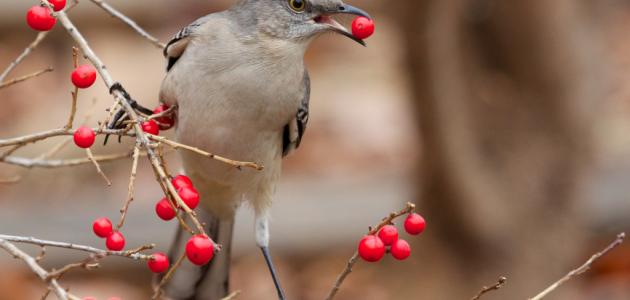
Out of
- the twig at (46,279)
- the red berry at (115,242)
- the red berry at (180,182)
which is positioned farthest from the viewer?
the red berry at (180,182)

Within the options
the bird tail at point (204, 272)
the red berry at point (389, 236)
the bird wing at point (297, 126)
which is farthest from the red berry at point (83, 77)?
the bird tail at point (204, 272)

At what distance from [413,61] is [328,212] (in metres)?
2.45

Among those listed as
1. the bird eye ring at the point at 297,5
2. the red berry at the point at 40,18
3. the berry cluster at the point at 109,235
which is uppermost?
the bird eye ring at the point at 297,5

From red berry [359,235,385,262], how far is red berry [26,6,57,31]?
1.17m

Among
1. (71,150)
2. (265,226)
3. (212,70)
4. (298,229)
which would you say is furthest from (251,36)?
(71,150)

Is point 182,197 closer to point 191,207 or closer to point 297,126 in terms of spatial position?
point 191,207

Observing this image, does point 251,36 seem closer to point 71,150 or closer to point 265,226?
point 265,226

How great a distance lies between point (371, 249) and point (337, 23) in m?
1.09

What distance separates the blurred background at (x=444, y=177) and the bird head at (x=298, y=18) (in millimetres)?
1162

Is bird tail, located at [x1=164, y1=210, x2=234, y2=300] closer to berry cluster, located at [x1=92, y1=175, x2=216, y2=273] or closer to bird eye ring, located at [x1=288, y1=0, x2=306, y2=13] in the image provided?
bird eye ring, located at [x1=288, y1=0, x2=306, y2=13]

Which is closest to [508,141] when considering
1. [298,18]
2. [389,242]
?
[298,18]

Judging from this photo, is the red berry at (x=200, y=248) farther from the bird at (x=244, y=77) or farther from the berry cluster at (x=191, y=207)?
the bird at (x=244, y=77)

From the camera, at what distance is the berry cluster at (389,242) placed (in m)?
3.12

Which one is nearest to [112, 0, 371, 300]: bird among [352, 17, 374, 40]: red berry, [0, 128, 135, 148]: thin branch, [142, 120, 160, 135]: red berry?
[352, 17, 374, 40]: red berry
